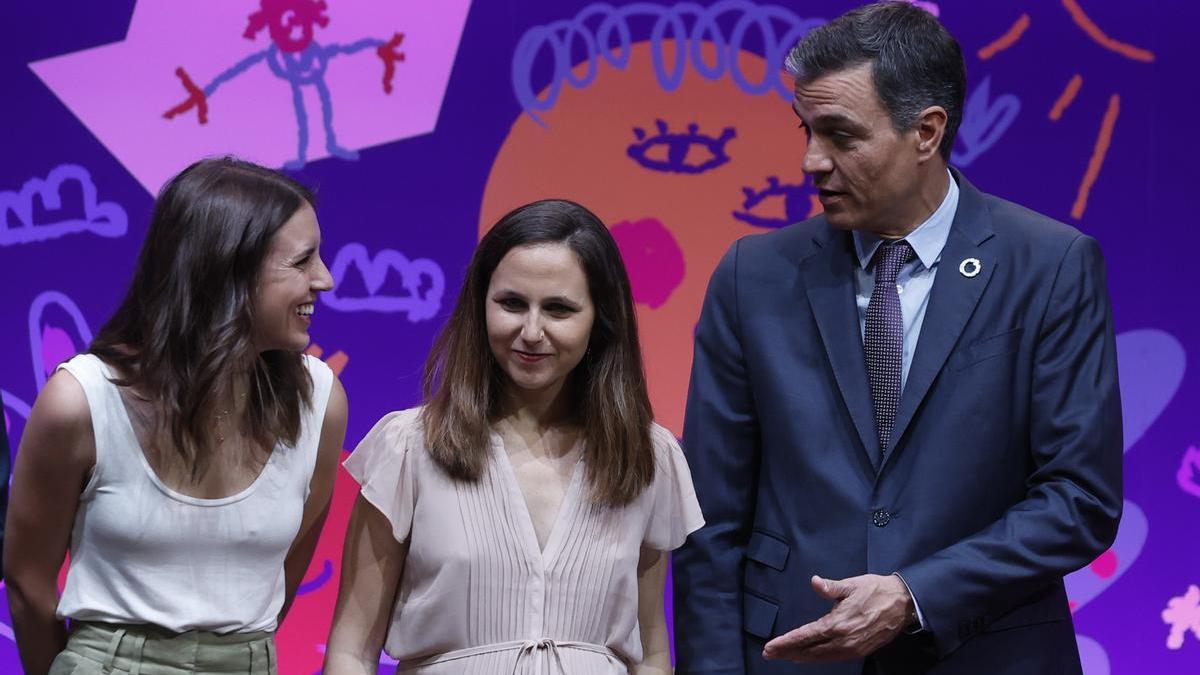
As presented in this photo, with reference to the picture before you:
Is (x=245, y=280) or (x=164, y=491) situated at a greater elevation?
(x=245, y=280)

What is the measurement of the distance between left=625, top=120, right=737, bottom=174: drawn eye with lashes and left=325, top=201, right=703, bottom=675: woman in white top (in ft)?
4.65

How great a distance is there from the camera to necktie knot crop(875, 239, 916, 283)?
2441mm

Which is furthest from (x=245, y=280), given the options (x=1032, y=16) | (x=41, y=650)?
(x=1032, y=16)

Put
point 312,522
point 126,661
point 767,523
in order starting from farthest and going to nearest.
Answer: point 312,522, point 767,523, point 126,661

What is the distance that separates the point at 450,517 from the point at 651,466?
1.15 feet

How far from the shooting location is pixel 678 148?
388cm

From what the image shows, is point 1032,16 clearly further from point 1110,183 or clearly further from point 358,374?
point 358,374

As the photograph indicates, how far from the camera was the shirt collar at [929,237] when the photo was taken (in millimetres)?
2436

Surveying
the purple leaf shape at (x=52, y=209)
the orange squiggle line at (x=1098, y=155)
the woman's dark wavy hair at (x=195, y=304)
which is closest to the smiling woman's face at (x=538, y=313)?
the woman's dark wavy hair at (x=195, y=304)

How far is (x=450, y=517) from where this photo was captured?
92.0 inches

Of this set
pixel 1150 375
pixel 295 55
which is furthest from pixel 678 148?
pixel 1150 375

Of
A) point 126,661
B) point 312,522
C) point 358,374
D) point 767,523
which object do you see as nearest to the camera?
point 126,661

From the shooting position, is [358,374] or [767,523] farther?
[358,374]

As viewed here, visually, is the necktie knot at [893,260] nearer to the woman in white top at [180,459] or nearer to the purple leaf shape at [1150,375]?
the woman in white top at [180,459]
